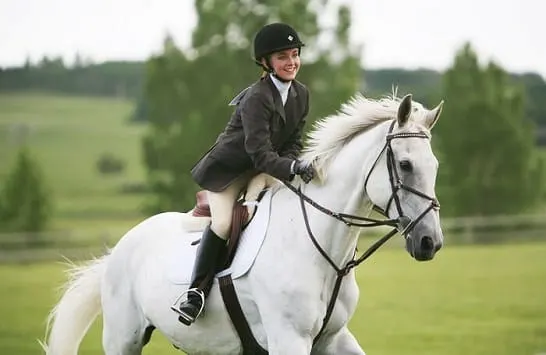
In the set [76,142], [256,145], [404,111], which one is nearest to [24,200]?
[76,142]

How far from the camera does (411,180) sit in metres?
6.11

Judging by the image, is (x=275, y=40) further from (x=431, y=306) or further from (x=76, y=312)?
(x=431, y=306)

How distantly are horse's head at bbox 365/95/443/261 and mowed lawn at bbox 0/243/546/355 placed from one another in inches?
251

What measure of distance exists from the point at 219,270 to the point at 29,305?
528 inches

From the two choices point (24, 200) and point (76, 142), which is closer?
point (24, 200)

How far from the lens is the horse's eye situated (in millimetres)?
6137

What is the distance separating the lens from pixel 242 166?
22.8 feet

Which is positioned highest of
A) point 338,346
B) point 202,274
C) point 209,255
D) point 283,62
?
point 283,62

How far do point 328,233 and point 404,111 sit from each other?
86 cm

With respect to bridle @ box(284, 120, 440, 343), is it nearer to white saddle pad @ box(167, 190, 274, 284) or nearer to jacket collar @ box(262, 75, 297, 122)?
white saddle pad @ box(167, 190, 274, 284)

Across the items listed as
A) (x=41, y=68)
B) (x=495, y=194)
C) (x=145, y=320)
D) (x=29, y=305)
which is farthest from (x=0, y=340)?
(x=41, y=68)

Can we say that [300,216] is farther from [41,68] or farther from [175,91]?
[41,68]

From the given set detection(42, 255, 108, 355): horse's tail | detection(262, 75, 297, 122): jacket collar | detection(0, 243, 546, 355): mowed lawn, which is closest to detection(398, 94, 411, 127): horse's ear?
detection(262, 75, 297, 122): jacket collar

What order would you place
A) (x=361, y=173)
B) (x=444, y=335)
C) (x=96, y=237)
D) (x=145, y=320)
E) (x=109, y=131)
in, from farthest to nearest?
(x=109, y=131) < (x=96, y=237) < (x=444, y=335) < (x=145, y=320) < (x=361, y=173)
